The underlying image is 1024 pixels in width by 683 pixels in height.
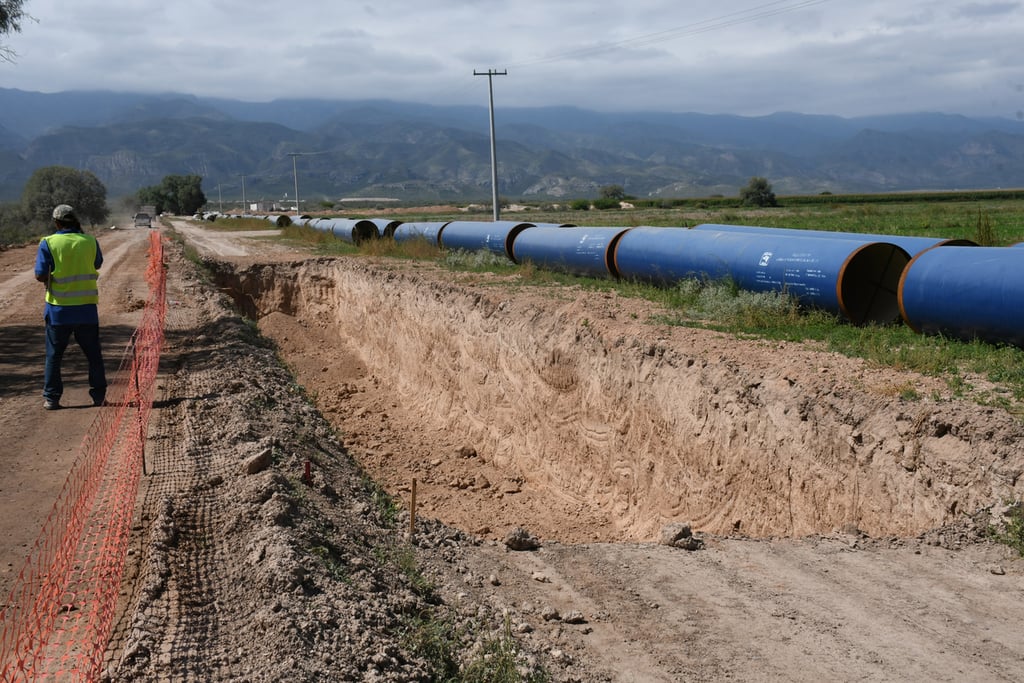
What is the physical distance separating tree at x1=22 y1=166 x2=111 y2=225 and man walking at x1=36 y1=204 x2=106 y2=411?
7278 cm

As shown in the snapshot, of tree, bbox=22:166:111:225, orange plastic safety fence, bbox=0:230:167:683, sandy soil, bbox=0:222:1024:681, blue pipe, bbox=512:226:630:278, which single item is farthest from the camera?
tree, bbox=22:166:111:225

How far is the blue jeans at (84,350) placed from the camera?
9094 mm

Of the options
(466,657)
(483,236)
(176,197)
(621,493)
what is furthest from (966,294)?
(176,197)

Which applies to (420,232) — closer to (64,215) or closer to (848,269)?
(848,269)

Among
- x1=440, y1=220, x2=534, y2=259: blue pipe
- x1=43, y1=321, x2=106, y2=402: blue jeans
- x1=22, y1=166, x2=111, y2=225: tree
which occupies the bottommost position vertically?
x1=43, y1=321, x2=106, y2=402: blue jeans

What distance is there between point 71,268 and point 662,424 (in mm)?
6732

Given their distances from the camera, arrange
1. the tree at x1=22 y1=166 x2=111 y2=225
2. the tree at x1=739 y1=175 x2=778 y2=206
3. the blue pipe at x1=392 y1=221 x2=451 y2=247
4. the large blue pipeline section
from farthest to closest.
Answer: the tree at x1=22 y1=166 x2=111 y2=225
the tree at x1=739 y1=175 x2=778 y2=206
the blue pipe at x1=392 y1=221 x2=451 y2=247
the large blue pipeline section

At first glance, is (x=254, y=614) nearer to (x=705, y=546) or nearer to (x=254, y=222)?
(x=705, y=546)

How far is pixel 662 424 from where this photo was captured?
33.5ft

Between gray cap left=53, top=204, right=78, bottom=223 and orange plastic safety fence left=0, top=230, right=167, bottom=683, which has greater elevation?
gray cap left=53, top=204, right=78, bottom=223

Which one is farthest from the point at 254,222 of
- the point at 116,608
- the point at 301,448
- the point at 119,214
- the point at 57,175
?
the point at 116,608

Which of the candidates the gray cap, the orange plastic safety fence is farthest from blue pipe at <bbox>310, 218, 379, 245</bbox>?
the orange plastic safety fence

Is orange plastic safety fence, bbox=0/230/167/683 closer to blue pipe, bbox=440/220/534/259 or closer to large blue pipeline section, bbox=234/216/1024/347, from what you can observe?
large blue pipeline section, bbox=234/216/1024/347

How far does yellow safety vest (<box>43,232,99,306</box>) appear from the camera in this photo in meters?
9.12
